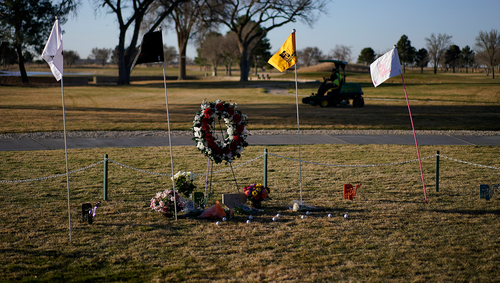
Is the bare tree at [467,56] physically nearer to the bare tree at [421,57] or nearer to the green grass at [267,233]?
the bare tree at [421,57]

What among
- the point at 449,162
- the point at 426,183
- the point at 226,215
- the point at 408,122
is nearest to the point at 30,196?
the point at 226,215

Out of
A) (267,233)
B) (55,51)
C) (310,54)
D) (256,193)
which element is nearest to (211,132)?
(256,193)

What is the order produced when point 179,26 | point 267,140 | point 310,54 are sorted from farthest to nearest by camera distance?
1. point 310,54
2. point 179,26
3. point 267,140

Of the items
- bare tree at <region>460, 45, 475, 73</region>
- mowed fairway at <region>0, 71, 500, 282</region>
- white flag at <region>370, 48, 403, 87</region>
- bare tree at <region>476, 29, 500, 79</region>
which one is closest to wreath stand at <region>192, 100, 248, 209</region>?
mowed fairway at <region>0, 71, 500, 282</region>

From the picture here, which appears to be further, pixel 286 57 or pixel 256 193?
pixel 286 57

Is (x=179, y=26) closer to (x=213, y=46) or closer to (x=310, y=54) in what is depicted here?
(x=213, y=46)

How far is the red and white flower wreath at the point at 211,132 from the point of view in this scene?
24.6ft

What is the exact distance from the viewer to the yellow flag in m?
8.00

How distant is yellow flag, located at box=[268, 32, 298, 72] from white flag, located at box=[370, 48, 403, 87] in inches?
65.8

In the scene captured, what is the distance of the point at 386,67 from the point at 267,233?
4109mm

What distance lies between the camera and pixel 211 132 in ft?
24.6

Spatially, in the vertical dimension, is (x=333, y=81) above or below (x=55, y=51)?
above

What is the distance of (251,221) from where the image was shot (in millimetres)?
7109

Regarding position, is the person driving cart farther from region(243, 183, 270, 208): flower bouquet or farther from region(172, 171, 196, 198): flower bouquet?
region(172, 171, 196, 198): flower bouquet
